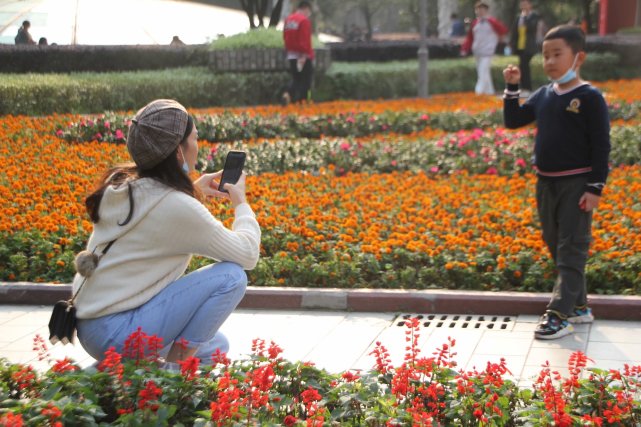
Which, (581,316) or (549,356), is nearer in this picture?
(549,356)

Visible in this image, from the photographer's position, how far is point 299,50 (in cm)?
1587

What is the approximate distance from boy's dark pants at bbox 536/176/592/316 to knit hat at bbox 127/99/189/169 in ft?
8.04

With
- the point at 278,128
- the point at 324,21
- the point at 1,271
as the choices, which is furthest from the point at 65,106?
the point at 324,21

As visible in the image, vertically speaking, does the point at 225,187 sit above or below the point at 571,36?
below

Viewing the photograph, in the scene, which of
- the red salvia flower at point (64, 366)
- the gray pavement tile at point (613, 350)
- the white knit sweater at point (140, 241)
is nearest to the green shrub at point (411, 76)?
the gray pavement tile at point (613, 350)

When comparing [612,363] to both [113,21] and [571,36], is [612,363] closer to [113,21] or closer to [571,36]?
[571,36]

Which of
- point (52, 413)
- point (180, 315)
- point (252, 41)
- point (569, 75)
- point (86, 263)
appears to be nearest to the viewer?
point (52, 413)

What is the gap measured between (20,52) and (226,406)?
8907 millimetres

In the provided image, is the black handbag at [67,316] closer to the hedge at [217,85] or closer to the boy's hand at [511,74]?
the boy's hand at [511,74]

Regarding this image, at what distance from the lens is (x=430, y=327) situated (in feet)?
19.2

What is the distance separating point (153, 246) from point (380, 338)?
203 centimetres

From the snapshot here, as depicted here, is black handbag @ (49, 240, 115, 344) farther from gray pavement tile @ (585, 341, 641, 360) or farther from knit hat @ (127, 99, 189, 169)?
gray pavement tile @ (585, 341, 641, 360)

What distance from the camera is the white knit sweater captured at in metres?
3.94

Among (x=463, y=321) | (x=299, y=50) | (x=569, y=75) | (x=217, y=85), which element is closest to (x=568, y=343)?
(x=463, y=321)
